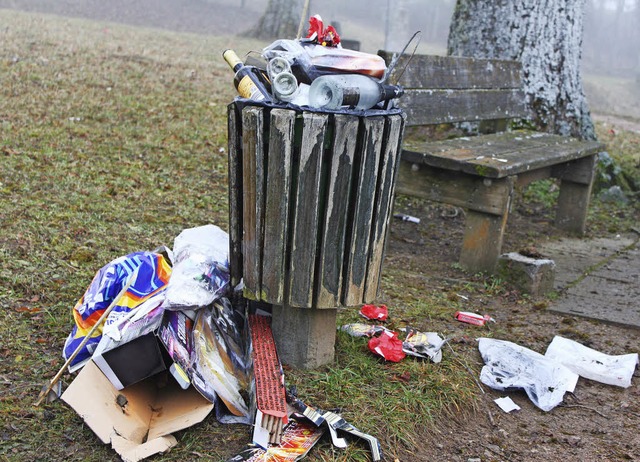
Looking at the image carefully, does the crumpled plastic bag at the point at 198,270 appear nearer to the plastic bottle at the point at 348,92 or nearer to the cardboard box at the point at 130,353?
the cardboard box at the point at 130,353

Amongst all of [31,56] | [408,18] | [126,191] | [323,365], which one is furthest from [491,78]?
[408,18]

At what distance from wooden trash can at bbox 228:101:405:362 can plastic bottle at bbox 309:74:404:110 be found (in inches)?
3.6

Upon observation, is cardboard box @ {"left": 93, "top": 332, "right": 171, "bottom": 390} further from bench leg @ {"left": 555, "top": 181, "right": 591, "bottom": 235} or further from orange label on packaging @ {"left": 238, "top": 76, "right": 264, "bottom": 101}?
bench leg @ {"left": 555, "top": 181, "right": 591, "bottom": 235}

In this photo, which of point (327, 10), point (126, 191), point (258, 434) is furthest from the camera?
point (327, 10)

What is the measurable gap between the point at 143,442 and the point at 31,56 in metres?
6.63

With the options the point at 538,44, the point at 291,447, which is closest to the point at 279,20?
the point at 538,44

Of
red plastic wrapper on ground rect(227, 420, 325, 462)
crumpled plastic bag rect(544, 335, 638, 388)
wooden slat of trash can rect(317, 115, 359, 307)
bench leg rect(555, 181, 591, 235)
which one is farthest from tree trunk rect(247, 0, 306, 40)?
red plastic wrapper on ground rect(227, 420, 325, 462)

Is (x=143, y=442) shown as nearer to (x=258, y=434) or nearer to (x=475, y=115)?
(x=258, y=434)

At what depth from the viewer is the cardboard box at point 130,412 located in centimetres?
225

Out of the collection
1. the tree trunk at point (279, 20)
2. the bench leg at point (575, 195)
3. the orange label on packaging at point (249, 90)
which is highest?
the tree trunk at point (279, 20)

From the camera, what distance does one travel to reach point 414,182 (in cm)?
428

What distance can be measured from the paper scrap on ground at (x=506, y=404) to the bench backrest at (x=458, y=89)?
6.14ft

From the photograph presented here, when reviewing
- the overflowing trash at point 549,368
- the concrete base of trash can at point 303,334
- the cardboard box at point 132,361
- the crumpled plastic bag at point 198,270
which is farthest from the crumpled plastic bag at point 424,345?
the cardboard box at point 132,361

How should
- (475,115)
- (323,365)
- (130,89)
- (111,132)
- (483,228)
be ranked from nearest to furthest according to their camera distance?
1. (323,365)
2. (483,228)
3. (475,115)
4. (111,132)
5. (130,89)
